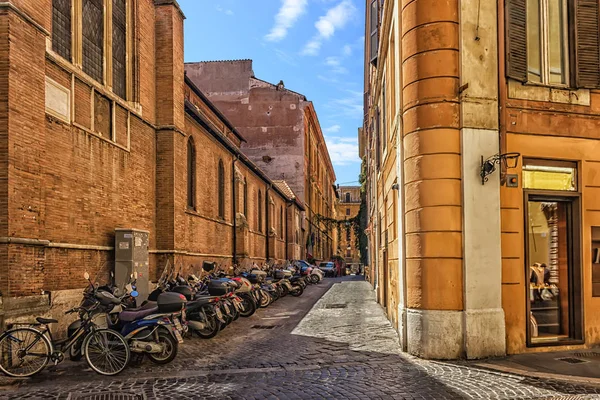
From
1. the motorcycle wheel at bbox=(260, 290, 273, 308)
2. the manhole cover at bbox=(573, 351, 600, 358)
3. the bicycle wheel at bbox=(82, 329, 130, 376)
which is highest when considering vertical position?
the bicycle wheel at bbox=(82, 329, 130, 376)

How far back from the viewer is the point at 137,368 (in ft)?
25.9

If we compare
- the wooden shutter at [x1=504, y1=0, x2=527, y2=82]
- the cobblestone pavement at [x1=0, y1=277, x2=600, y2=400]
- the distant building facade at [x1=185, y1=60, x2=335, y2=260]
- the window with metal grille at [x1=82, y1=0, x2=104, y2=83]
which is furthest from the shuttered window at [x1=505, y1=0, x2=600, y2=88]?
the distant building facade at [x1=185, y1=60, x2=335, y2=260]

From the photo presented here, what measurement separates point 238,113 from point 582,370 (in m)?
39.6

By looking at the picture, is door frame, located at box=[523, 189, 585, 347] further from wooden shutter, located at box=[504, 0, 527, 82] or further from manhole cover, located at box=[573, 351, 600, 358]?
wooden shutter, located at box=[504, 0, 527, 82]

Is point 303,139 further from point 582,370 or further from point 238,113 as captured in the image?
point 582,370

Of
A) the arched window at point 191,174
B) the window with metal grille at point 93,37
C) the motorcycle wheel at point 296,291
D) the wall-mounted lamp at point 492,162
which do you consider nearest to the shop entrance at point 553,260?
the wall-mounted lamp at point 492,162

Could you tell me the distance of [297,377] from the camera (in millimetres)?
7086

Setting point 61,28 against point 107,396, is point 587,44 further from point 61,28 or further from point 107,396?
point 61,28

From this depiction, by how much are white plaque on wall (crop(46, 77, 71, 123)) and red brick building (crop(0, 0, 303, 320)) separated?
0.03 m

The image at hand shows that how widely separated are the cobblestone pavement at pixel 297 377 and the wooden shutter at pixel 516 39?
460 cm

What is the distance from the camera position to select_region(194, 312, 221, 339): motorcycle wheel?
1060cm

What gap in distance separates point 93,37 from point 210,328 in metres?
7.27

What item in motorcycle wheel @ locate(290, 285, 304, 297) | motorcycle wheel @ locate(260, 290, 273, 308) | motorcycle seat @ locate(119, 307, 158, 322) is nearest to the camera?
motorcycle seat @ locate(119, 307, 158, 322)

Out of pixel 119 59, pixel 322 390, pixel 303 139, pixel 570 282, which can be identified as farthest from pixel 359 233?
pixel 322 390
